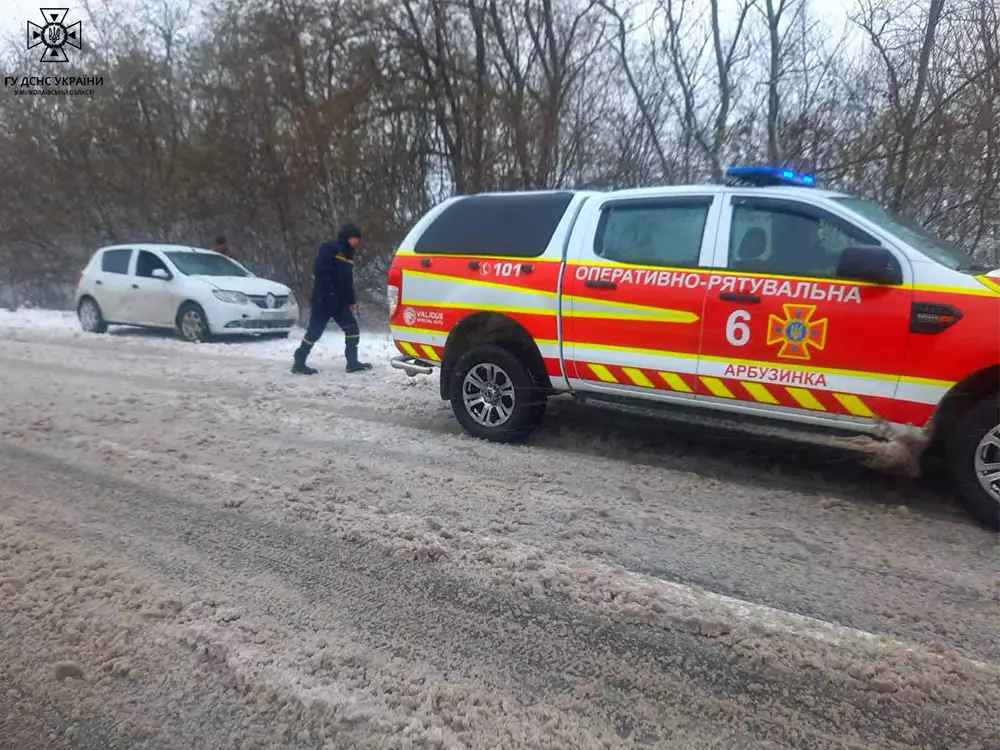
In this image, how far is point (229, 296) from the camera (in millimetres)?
11898

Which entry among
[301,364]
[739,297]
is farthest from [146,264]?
[739,297]

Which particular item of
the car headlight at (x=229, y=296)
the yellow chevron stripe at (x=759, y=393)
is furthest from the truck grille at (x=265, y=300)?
the yellow chevron stripe at (x=759, y=393)

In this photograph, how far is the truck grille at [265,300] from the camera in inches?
476

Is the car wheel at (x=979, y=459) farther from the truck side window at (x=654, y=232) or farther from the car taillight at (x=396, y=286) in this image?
the car taillight at (x=396, y=286)

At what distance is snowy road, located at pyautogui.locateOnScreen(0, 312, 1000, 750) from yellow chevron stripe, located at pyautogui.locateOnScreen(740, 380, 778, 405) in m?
0.59

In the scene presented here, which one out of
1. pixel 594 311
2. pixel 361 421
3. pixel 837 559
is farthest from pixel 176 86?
pixel 837 559

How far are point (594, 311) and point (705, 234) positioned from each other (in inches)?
37.1

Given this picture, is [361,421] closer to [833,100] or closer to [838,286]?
[838,286]

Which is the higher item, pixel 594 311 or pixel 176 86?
pixel 176 86

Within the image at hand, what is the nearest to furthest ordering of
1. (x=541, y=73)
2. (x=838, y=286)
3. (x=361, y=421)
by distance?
1. (x=838, y=286)
2. (x=361, y=421)
3. (x=541, y=73)

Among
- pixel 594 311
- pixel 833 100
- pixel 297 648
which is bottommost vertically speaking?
pixel 297 648

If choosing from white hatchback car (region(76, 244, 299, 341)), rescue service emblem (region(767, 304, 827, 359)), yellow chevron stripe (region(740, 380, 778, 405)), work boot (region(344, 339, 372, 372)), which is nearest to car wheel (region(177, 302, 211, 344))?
white hatchback car (region(76, 244, 299, 341))

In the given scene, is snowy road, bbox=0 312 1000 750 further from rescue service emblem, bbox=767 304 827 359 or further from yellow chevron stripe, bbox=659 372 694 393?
rescue service emblem, bbox=767 304 827 359

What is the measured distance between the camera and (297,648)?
2.90m
